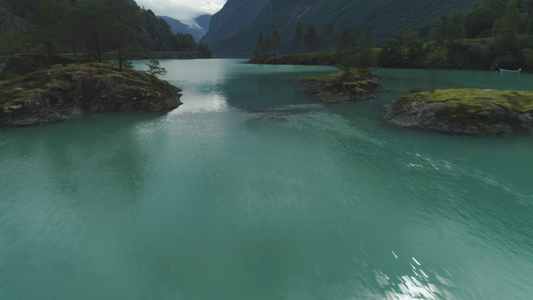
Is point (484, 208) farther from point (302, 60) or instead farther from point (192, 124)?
point (302, 60)

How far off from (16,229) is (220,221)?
1188cm

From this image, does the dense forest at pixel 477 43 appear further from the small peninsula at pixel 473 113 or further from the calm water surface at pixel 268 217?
the calm water surface at pixel 268 217

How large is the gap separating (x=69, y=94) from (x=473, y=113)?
59.7m

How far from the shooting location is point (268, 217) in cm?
1516

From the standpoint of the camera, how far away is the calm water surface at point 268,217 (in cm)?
1073

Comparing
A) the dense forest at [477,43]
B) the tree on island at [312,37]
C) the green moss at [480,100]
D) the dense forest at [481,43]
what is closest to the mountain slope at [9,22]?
the dense forest at [477,43]

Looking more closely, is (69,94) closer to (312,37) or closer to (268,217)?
(268,217)

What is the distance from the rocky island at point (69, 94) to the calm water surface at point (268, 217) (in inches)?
374

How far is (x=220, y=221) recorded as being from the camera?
49.0 ft

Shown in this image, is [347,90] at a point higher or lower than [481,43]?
lower

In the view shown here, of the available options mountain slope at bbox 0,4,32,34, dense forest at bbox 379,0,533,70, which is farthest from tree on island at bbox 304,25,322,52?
mountain slope at bbox 0,4,32,34

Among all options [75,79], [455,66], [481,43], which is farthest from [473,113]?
[481,43]

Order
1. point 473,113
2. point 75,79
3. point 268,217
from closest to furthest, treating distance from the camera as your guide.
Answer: point 268,217 → point 473,113 → point 75,79

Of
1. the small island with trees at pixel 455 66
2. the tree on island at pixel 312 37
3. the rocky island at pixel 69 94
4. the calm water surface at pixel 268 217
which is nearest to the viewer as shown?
the calm water surface at pixel 268 217
